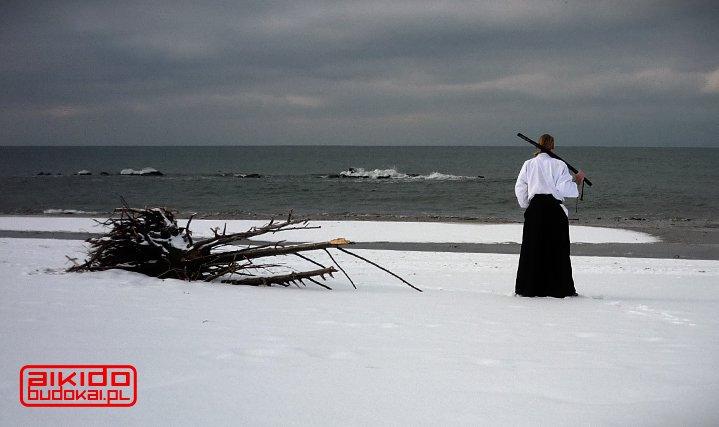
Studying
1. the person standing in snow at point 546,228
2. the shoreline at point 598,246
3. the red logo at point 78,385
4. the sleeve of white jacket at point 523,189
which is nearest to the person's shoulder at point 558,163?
the person standing in snow at point 546,228

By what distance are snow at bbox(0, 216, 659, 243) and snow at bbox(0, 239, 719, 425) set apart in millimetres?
8811

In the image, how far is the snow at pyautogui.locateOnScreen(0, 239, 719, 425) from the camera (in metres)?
2.79

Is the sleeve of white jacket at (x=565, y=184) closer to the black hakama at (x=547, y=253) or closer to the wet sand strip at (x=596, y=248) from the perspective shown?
the black hakama at (x=547, y=253)

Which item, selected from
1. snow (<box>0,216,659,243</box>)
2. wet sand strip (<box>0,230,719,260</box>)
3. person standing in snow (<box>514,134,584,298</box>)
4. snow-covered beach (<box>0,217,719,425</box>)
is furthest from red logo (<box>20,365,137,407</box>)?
snow (<box>0,216,659,243</box>)

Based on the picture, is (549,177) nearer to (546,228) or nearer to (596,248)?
(546,228)

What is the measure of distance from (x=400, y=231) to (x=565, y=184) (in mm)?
10711

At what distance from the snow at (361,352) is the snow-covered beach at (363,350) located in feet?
0.04

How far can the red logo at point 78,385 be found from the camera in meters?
2.79

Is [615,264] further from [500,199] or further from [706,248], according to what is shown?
[500,199]

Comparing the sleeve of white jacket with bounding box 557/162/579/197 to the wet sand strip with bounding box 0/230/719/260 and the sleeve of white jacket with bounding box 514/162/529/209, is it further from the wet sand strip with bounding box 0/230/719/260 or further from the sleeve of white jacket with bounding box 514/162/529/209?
the wet sand strip with bounding box 0/230/719/260

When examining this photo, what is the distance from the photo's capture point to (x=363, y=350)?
3773 millimetres

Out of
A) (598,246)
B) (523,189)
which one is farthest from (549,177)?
(598,246)

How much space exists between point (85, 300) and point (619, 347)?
417cm

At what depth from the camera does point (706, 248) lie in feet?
46.2
